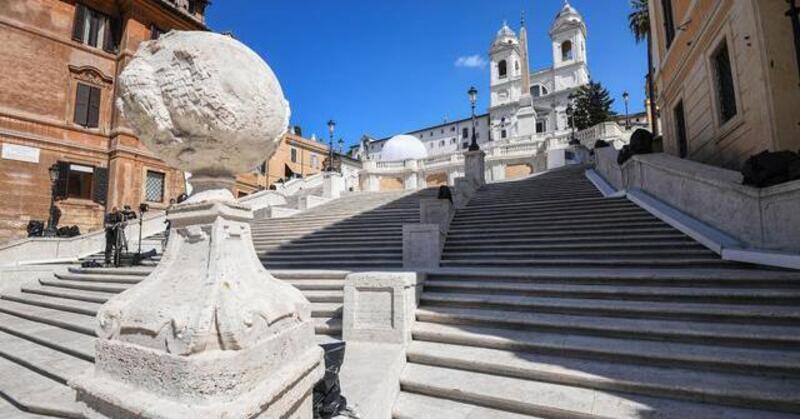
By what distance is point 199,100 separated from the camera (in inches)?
84.5

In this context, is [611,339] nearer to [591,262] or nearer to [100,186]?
[591,262]

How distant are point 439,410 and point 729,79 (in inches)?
417

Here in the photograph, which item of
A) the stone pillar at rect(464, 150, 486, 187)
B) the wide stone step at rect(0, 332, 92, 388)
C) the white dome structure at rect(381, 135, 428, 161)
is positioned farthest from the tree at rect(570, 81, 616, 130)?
the wide stone step at rect(0, 332, 92, 388)

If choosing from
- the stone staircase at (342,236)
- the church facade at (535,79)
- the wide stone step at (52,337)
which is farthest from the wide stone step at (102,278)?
the church facade at (535,79)

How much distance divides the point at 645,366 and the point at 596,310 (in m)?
1.05

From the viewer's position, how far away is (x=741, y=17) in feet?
25.2

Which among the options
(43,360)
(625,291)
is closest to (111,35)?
(43,360)

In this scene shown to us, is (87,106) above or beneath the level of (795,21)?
above

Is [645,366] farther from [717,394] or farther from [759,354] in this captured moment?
[759,354]

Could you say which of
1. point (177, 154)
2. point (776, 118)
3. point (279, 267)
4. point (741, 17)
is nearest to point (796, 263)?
point (776, 118)

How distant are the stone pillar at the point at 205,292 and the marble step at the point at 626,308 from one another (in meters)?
3.43

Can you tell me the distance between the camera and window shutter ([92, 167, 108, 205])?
20109mm

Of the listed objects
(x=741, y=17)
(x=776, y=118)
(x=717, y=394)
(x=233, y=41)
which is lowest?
(x=717, y=394)

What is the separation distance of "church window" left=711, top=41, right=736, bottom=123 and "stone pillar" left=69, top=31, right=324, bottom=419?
36.3ft
